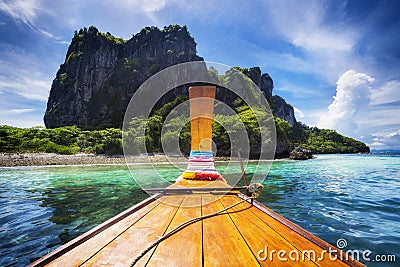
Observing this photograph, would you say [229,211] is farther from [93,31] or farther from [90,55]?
[93,31]

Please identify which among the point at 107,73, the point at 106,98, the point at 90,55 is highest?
the point at 90,55

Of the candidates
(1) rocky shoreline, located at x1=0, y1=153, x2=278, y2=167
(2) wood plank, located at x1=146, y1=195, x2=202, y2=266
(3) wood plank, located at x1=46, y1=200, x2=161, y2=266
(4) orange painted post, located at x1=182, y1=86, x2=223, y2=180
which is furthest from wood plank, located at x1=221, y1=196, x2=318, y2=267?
(1) rocky shoreline, located at x1=0, y1=153, x2=278, y2=167

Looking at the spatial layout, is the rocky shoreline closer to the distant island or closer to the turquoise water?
the turquoise water

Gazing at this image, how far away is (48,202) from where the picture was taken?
5379 millimetres

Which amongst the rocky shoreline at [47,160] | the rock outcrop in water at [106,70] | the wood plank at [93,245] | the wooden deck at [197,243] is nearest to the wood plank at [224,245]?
the wooden deck at [197,243]

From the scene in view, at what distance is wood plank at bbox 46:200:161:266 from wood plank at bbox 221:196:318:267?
0.98m

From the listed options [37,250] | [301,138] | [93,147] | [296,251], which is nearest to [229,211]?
[296,251]

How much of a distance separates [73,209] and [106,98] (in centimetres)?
6876

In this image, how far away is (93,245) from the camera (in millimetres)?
1424

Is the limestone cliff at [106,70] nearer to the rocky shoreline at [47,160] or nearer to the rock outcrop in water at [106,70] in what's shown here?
the rock outcrop in water at [106,70]

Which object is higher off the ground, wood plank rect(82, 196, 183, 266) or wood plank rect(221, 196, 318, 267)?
wood plank rect(82, 196, 183, 266)

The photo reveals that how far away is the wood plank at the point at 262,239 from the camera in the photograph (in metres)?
1.21

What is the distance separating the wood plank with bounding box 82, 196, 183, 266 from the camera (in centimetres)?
121

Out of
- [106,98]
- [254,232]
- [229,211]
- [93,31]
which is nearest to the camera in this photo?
[254,232]
